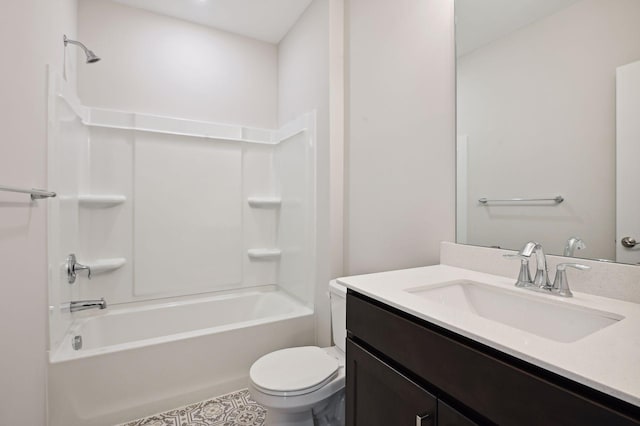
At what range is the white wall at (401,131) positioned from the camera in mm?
1513

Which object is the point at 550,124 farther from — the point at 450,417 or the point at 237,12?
the point at 237,12

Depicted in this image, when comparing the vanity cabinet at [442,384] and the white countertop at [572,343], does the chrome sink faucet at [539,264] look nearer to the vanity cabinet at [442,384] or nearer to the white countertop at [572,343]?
the white countertop at [572,343]

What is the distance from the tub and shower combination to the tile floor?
0.05 metres

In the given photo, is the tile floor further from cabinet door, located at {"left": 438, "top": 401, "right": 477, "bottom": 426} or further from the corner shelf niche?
the corner shelf niche

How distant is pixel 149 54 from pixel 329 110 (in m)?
1.56

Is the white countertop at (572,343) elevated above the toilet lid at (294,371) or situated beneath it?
elevated above

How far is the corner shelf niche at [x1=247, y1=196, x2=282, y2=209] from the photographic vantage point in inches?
103

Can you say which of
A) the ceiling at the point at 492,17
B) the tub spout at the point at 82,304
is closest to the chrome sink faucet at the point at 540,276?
the ceiling at the point at 492,17

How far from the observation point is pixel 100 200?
206cm

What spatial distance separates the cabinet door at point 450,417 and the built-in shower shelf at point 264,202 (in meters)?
2.11

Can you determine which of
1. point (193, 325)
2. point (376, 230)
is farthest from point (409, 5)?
point (193, 325)

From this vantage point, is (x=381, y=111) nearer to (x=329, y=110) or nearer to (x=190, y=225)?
(x=329, y=110)

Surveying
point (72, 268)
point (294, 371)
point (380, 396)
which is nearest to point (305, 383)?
point (294, 371)

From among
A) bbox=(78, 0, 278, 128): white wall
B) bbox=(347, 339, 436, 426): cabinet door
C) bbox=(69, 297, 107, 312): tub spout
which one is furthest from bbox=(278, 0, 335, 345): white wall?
bbox=(69, 297, 107, 312): tub spout
